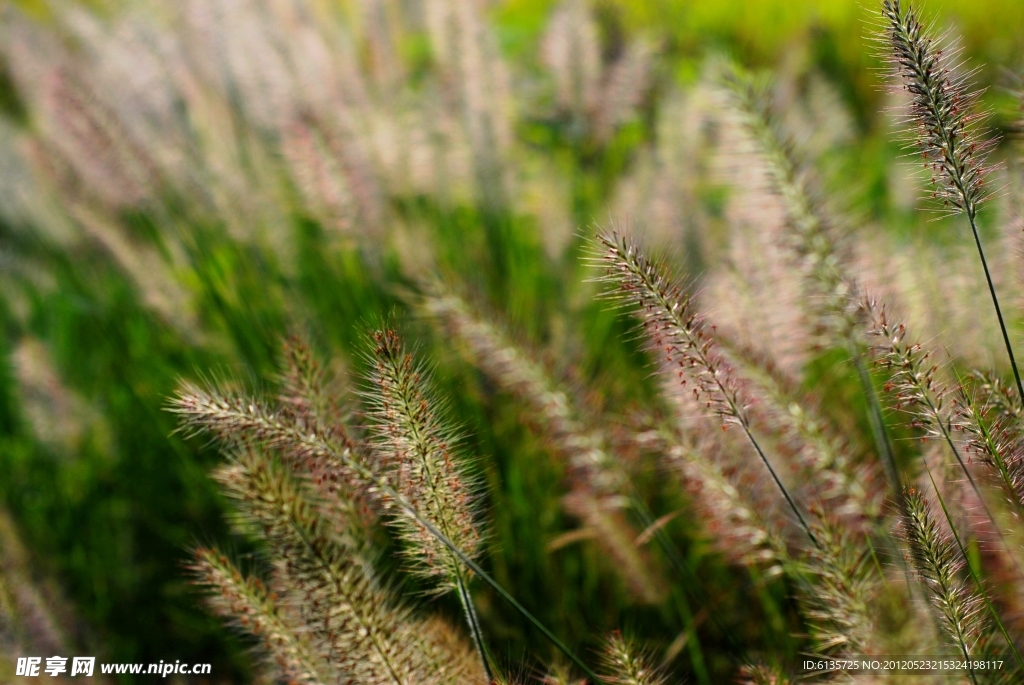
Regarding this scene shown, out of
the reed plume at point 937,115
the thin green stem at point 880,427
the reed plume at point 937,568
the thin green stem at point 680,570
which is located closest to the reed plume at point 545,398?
the thin green stem at point 680,570

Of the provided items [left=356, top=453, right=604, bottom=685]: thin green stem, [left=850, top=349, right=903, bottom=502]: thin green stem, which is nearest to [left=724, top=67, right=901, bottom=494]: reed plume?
[left=850, top=349, right=903, bottom=502]: thin green stem

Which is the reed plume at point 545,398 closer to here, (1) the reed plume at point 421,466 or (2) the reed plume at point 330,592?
(1) the reed plume at point 421,466

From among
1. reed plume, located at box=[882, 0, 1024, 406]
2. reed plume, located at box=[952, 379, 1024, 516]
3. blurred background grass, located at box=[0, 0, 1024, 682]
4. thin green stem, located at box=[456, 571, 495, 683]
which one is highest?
reed plume, located at box=[882, 0, 1024, 406]

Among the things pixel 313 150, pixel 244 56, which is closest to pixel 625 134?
pixel 244 56

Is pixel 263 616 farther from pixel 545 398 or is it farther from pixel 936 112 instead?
pixel 936 112

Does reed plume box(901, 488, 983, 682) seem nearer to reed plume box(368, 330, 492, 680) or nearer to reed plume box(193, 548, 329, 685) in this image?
reed plume box(368, 330, 492, 680)

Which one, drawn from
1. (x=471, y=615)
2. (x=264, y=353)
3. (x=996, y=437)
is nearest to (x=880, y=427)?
(x=996, y=437)

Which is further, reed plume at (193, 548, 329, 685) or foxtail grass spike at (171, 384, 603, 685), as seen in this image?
reed plume at (193, 548, 329, 685)

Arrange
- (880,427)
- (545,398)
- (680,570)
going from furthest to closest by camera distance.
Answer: (680,570) < (545,398) < (880,427)
